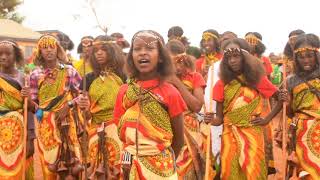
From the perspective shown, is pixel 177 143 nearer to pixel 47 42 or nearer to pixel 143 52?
pixel 143 52

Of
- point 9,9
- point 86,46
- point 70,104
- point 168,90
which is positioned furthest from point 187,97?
point 9,9

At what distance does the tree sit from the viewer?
48.0 meters

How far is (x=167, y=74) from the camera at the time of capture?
4707 millimetres

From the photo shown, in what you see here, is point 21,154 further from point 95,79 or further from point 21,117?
point 95,79

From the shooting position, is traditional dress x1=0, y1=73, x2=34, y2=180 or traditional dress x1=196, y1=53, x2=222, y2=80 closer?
traditional dress x1=0, y1=73, x2=34, y2=180

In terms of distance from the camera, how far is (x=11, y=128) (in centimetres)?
736

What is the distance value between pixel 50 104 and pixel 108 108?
0.84 meters

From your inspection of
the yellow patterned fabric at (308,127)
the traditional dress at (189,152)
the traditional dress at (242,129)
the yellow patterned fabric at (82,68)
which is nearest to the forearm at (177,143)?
the traditional dress at (242,129)

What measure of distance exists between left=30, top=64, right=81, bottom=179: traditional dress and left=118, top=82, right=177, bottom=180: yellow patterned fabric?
3232 millimetres

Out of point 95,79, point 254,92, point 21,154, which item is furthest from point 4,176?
point 254,92

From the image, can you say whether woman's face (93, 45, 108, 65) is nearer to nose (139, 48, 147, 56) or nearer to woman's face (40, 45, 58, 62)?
woman's face (40, 45, 58, 62)

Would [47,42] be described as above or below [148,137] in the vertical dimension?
above

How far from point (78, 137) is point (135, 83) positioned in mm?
3638

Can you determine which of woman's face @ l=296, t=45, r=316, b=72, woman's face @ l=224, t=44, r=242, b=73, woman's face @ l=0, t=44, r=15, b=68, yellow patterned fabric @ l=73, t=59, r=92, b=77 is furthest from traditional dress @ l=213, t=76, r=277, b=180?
woman's face @ l=0, t=44, r=15, b=68
